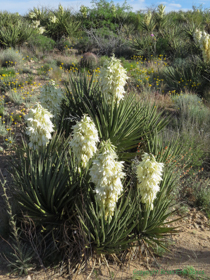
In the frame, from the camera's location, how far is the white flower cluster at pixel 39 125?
3359mm

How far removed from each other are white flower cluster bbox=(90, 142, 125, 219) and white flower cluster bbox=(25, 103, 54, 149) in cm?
108

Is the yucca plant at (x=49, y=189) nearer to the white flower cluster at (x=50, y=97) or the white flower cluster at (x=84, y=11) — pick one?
the white flower cluster at (x=50, y=97)

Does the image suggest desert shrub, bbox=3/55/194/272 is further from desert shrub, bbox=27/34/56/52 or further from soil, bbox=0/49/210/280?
desert shrub, bbox=27/34/56/52

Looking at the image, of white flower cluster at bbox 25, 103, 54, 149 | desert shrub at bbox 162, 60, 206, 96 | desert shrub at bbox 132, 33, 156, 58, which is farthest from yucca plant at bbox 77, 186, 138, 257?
desert shrub at bbox 132, 33, 156, 58

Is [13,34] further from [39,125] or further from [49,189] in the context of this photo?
[49,189]

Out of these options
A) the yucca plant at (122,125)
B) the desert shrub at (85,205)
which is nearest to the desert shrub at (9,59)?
the yucca plant at (122,125)

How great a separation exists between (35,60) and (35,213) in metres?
8.66

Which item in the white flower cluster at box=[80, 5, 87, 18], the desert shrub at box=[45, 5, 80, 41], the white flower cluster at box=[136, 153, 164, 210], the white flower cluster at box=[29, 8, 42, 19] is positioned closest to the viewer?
the white flower cluster at box=[136, 153, 164, 210]

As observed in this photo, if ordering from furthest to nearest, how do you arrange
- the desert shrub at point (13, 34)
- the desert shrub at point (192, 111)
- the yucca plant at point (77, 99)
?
the desert shrub at point (13, 34), the desert shrub at point (192, 111), the yucca plant at point (77, 99)

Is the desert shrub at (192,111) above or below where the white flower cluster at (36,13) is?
below

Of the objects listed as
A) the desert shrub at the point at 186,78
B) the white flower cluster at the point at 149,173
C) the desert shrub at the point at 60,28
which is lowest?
the white flower cluster at the point at 149,173

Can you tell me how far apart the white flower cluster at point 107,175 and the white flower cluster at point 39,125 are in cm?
108

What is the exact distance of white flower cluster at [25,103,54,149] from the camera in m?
3.36

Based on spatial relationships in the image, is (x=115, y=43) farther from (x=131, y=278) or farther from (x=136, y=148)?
(x=131, y=278)
